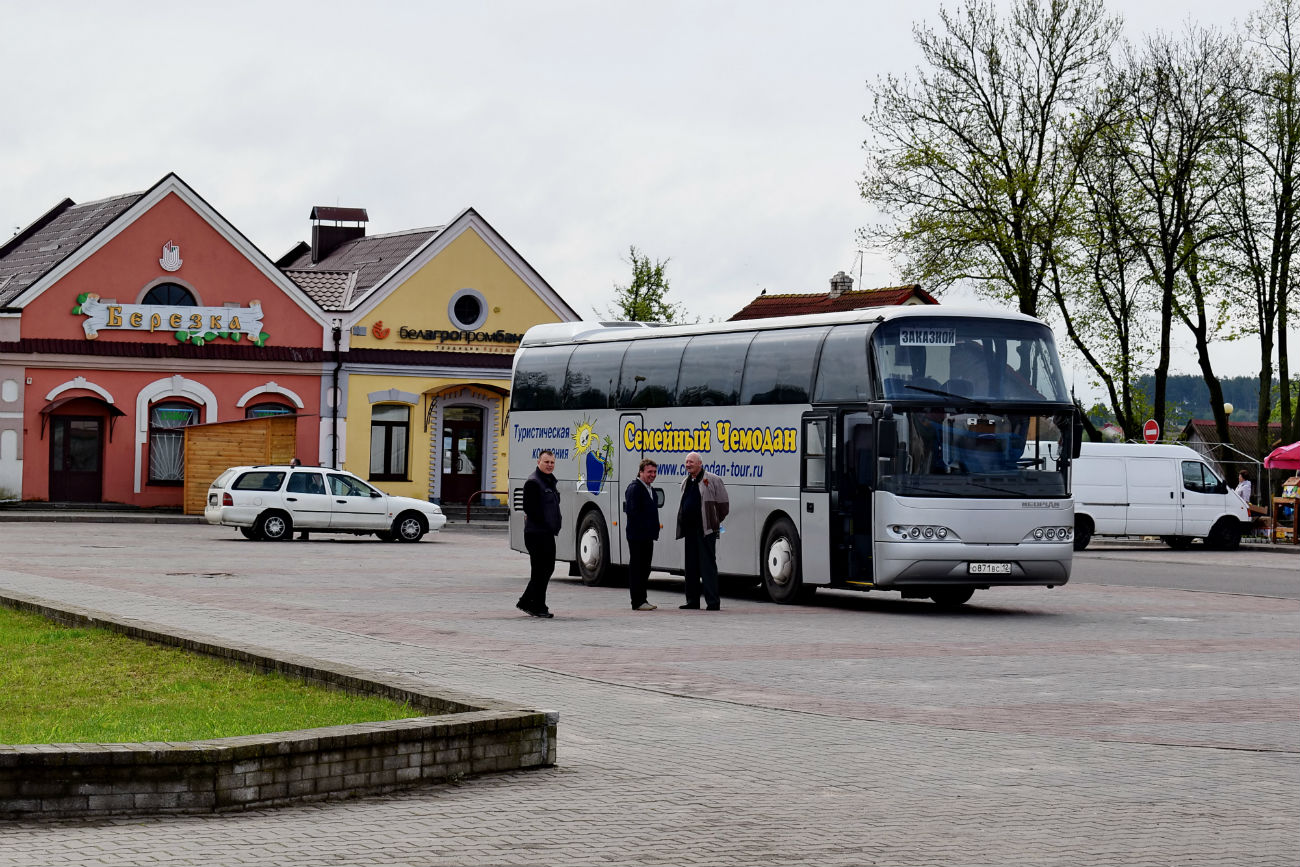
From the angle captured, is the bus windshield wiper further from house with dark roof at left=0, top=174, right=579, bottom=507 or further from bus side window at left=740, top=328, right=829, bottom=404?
house with dark roof at left=0, top=174, right=579, bottom=507

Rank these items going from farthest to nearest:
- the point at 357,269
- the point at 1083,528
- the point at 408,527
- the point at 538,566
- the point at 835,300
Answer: the point at 835,300 → the point at 357,269 → the point at 1083,528 → the point at 408,527 → the point at 538,566

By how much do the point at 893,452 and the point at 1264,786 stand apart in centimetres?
1143

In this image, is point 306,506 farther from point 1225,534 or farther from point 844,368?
point 1225,534

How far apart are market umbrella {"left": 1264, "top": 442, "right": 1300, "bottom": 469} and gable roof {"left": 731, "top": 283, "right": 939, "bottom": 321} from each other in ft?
49.8

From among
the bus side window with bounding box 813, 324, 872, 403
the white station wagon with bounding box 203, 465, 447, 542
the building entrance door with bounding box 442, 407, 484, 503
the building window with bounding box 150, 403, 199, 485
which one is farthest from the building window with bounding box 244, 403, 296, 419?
the bus side window with bounding box 813, 324, 872, 403

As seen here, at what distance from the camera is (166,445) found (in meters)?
50.5

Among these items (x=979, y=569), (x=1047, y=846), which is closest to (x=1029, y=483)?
(x=979, y=569)

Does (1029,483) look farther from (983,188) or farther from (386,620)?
(983,188)

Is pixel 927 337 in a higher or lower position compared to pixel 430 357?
lower

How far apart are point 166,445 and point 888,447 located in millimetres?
33739

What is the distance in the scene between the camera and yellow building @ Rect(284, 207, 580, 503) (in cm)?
5309

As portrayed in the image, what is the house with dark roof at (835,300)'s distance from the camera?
61.4 m

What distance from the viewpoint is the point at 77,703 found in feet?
36.4

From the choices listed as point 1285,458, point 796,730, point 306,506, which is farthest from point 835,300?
point 796,730
